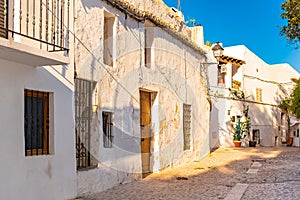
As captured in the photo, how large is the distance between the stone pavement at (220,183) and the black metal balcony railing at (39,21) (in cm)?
330

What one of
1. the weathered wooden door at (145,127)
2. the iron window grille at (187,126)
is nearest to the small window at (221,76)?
the iron window grille at (187,126)

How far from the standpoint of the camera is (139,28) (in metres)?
11.0

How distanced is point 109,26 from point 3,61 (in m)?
4.19

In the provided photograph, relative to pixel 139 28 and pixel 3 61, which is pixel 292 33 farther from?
pixel 3 61

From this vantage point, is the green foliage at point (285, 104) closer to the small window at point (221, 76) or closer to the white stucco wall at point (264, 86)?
the white stucco wall at point (264, 86)

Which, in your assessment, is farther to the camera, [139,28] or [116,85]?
[139,28]

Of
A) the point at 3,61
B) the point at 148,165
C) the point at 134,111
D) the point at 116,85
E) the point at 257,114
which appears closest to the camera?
the point at 3,61

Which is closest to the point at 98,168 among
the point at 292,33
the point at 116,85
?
the point at 116,85

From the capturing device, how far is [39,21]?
6922 millimetres

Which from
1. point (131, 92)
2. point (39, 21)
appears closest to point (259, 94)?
point (131, 92)

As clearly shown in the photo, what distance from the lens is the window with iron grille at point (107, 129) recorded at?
9.11 metres

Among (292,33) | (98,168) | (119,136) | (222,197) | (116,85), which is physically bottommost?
(222,197)

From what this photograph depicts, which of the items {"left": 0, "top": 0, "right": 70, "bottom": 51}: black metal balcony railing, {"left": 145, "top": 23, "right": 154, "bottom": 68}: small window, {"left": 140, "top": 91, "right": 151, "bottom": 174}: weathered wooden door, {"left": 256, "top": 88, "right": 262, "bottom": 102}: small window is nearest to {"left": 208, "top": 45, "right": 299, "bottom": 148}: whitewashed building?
{"left": 256, "top": 88, "right": 262, "bottom": 102}: small window

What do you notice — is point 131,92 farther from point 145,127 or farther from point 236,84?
point 236,84
